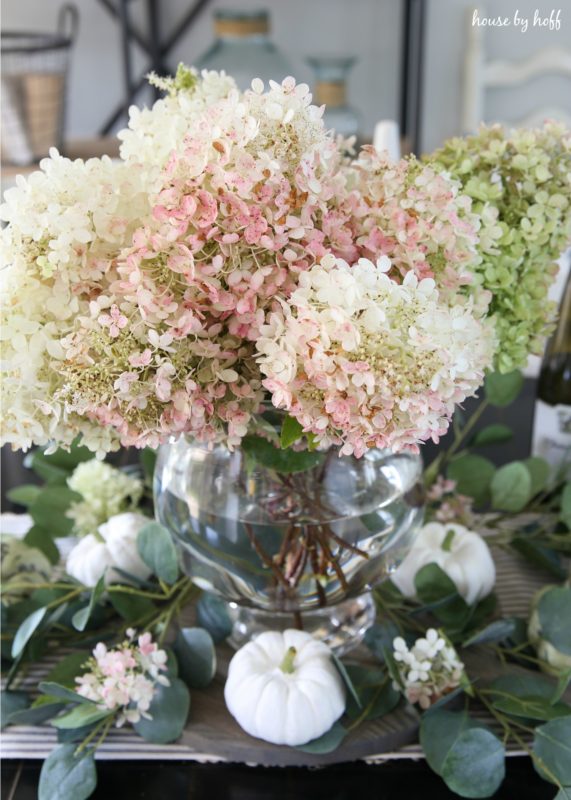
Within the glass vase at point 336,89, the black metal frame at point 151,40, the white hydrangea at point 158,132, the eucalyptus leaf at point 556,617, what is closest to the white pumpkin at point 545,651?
the eucalyptus leaf at point 556,617

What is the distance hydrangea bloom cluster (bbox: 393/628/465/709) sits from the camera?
0.67m

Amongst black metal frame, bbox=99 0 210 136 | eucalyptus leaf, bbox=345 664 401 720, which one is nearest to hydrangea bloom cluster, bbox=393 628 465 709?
eucalyptus leaf, bbox=345 664 401 720

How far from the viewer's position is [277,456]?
607 millimetres

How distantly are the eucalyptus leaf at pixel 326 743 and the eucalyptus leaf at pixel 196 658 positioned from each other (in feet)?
0.31

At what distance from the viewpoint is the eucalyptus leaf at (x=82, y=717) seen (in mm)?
650

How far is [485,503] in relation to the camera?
3.15 feet

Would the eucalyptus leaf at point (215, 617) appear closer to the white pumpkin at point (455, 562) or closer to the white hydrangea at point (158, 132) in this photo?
the white pumpkin at point (455, 562)

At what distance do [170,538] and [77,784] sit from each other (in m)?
0.19

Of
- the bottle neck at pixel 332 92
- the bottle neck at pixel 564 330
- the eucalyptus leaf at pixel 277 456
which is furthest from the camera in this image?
the bottle neck at pixel 332 92

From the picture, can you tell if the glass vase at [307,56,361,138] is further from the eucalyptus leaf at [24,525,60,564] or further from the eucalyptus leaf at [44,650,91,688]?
the eucalyptus leaf at [44,650,91,688]

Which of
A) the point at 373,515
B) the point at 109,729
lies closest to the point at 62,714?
the point at 109,729

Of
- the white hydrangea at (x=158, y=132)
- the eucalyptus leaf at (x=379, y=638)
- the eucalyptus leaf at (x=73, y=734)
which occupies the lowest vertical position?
the eucalyptus leaf at (x=73, y=734)

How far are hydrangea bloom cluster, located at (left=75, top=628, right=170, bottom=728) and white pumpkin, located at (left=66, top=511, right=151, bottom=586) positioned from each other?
0.42 feet

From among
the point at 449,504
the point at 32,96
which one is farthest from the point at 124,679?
the point at 32,96
